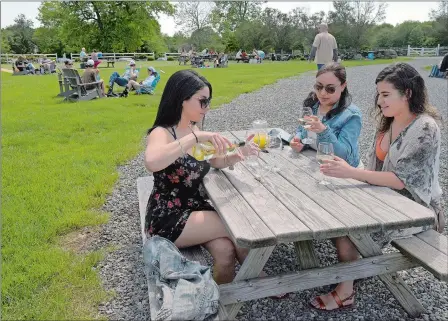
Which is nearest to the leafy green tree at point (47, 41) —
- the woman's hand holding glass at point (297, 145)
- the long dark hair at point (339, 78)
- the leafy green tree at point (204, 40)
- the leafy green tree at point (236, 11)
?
the leafy green tree at point (204, 40)

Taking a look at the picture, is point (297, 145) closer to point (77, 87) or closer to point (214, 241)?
point (214, 241)

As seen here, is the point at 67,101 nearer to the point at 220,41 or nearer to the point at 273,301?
the point at 273,301

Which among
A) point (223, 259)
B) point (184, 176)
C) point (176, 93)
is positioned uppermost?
point (176, 93)

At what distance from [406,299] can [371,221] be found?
963 mm

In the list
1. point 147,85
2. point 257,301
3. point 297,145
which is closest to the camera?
point 257,301

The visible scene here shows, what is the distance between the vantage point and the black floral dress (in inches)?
103

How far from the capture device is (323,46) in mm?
12234

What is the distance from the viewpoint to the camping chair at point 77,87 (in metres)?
12.2

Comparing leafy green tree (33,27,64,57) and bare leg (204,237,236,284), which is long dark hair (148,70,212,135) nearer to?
bare leg (204,237,236,284)

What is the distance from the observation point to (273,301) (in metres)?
2.81

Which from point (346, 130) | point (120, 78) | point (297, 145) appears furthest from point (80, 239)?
point (120, 78)

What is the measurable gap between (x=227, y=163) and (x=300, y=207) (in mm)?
874

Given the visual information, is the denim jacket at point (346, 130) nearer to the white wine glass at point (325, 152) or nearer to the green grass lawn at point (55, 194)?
the white wine glass at point (325, 152)

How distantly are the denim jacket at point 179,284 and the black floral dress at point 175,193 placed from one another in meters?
0.20
